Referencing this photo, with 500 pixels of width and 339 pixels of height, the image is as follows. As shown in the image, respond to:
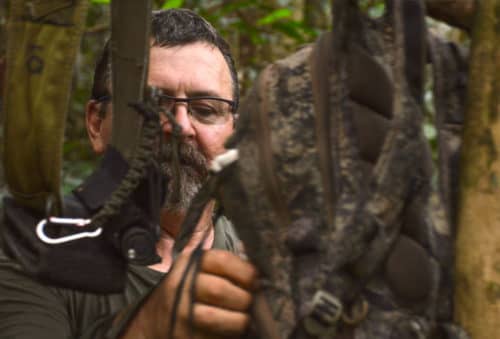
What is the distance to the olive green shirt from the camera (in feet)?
5.05

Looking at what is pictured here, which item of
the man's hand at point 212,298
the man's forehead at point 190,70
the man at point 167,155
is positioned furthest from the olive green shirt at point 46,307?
the man's hand at point 212,298

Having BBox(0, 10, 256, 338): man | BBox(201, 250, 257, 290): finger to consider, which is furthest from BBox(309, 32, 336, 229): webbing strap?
BBox(0, 10, 256, 338): man

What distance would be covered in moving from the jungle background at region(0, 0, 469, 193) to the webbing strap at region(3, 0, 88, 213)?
5.56 feet

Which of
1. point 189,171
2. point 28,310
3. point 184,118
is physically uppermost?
point 184,118

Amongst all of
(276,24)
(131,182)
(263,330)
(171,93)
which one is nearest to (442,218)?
(263,330)

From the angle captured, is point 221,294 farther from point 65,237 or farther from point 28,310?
point 28,310

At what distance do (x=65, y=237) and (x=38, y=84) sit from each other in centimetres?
22

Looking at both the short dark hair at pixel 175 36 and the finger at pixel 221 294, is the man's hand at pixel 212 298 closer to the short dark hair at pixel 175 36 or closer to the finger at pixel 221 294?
the finger at pixel 221 294

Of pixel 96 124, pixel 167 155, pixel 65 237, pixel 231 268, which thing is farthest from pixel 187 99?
pixel 231 268

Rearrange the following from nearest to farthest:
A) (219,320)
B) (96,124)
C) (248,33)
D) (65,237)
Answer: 1. (219,320)
2. (65,237)
3. (96,124)
4. (248,33)

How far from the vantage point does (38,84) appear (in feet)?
3.10

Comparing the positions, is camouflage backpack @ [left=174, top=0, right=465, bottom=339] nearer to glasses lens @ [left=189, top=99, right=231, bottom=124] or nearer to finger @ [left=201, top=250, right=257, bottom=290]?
finger @ [left=201, top=250, right=257, bottom=290]

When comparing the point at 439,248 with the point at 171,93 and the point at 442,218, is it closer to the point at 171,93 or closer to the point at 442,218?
the point at 442,218

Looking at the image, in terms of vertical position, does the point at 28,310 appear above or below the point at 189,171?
below
